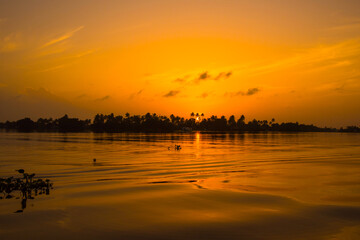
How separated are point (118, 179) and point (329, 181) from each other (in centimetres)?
1603

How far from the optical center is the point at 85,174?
29.7 meters

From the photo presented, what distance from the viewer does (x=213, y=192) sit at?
2122cm

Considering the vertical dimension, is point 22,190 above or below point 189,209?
above

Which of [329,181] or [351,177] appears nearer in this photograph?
[329,181]

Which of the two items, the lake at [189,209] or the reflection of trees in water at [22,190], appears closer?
the lake at [189,209]

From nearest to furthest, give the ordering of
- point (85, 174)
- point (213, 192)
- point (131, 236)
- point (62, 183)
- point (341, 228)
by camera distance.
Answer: point (131, 236) → point (341, 228) → point (213, 192) → point (62, 183) → point (85, 174)

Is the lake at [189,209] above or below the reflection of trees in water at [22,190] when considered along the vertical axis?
below

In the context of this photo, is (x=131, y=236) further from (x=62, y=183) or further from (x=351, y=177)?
(x=351, y=177)

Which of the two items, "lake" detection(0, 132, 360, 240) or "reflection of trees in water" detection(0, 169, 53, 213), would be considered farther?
"reflection of trees in water" detection(0, 169, 53, 213)

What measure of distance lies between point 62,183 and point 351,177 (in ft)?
74.2

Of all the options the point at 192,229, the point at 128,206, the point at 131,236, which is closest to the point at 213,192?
the point at 128,206

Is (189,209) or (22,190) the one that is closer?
(189,209)

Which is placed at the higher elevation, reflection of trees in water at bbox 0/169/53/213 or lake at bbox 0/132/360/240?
reflection of trees in water at bbox 0/169/53/213

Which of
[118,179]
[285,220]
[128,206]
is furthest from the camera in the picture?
[118,179]
